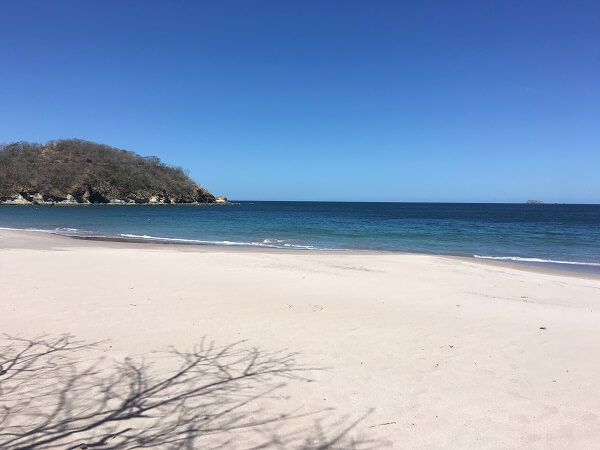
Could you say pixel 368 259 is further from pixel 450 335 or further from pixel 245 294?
pixel 450 335

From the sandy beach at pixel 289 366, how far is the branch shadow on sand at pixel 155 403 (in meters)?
0.02

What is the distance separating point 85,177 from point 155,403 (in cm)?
12424

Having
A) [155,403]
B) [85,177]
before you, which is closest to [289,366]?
[155,403]

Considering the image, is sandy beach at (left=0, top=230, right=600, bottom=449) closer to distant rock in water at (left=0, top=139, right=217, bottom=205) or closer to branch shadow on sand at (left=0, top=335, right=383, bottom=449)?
branch shadow on sand at (left=0, top=335, right=383, bottom=449)

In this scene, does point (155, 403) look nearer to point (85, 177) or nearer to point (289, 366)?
point (289, 366)

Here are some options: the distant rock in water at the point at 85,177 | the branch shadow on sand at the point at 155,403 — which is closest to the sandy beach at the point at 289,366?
the branch shadow on sand at the point at 155,403

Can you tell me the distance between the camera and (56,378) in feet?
13.7

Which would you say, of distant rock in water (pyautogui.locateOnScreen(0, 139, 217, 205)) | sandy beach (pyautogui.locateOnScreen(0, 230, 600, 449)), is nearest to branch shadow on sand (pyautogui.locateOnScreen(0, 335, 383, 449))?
sandy beach (pyautogui.locateOnScreen(0, 230, 600, 449))

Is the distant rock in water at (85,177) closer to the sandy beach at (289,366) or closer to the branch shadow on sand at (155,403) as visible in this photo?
the sandy beach at (289,366)

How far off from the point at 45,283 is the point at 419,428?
872cm

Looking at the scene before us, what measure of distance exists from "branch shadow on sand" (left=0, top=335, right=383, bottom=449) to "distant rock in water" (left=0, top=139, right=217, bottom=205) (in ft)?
383

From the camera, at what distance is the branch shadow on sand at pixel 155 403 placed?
10.6 feet

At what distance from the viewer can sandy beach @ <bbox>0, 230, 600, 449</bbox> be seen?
3420 mm

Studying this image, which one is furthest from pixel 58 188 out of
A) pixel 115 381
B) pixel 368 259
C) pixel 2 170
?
pixel 115 381
